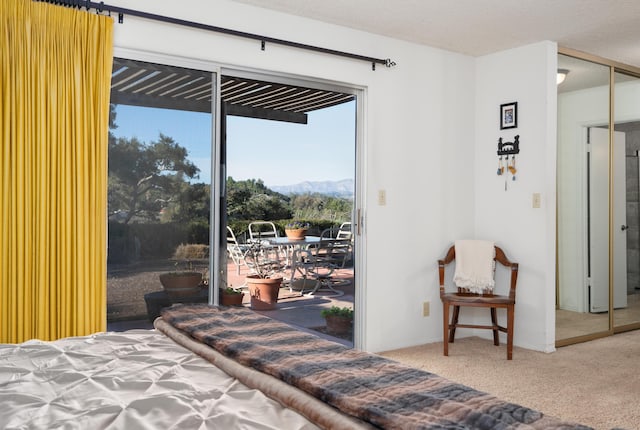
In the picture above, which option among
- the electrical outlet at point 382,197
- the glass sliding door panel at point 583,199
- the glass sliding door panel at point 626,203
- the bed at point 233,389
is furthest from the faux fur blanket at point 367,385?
the glass sliding door panel at point 626,203

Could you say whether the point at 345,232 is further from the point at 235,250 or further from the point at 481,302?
the point at 481,302

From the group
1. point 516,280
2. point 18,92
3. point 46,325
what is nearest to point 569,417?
point 516,280

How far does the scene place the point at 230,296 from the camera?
147 inches

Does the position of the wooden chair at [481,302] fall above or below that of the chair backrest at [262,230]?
below

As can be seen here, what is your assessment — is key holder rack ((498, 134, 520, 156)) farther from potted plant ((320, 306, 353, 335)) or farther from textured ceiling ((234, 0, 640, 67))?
potted plant ((320, 306, 353, 335))

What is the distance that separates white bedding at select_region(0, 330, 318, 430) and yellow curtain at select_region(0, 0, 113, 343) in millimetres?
1078

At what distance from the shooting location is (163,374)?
1553 millimetres

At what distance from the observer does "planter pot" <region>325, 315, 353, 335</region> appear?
4184 millimetres

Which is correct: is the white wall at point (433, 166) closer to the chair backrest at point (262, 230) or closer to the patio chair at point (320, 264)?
the patio chair at point (320, 264)

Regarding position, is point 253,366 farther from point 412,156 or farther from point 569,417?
point 412,156

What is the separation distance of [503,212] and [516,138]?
0.63m

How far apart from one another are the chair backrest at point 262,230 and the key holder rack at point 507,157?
2079 millimetres

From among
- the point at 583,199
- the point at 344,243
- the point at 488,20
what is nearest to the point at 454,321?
the point at 344,243

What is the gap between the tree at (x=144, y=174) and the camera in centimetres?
324
